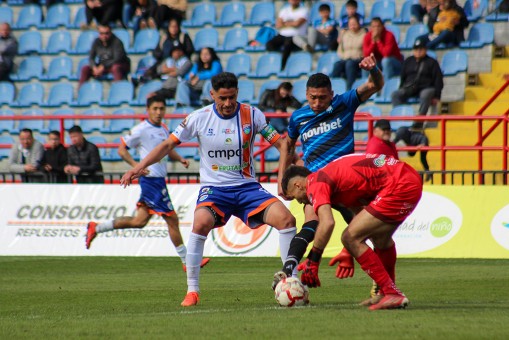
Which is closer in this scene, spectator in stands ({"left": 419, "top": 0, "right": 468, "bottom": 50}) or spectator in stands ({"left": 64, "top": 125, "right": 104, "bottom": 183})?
spectator in stands ({"left": 64, "top": 125, "right": 104, "bottom": 183})

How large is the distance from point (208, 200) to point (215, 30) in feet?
51.6

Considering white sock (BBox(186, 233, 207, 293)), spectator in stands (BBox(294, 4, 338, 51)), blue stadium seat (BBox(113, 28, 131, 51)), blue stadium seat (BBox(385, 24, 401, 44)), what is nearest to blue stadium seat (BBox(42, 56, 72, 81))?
blue stadium seat (BBox(113, 28, 131, 51))

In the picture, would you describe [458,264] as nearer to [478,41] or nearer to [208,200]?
[208,200]

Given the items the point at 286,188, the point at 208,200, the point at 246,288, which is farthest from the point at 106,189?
the point at 286,188

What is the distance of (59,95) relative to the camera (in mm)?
26031

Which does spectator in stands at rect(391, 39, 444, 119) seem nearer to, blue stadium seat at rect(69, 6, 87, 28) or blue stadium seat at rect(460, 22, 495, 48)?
blue stadium seat at rect(460, 22, 495, 48)

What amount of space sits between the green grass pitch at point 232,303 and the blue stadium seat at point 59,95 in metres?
9.24

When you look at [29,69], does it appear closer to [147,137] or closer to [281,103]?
[281,103]

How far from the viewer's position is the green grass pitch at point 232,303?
7883 mm

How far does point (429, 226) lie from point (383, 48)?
5920 mm

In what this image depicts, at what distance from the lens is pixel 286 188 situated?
30.0 feet

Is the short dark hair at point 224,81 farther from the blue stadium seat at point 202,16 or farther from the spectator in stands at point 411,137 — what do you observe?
the blue stadium seat at point 202,16

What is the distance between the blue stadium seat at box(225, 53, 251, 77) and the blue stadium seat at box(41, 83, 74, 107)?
165 inches

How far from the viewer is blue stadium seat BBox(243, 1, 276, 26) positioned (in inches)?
996
